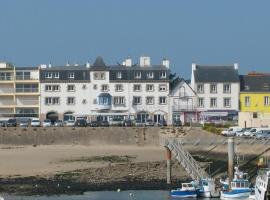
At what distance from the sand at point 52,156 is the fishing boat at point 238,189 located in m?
17.5

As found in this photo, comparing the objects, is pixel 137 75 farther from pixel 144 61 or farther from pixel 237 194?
pixel 237 194

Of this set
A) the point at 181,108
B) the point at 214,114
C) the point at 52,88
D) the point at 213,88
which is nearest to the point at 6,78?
the point at 52,88

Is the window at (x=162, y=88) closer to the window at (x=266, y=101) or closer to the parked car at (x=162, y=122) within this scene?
the parked car at (x=162, y=122)

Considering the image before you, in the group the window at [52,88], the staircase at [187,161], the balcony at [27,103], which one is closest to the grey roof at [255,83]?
the window at [52,88]

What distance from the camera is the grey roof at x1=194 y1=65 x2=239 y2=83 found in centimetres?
10719


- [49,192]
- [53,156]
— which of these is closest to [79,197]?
[49,192]

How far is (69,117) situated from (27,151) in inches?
1027

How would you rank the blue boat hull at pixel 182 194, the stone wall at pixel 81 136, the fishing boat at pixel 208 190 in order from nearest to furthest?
the blue boat hull at pixel 182 194 < the fishing boat at pixel 208 190 < the stone wall at pixel 81 136

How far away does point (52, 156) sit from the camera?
253ft

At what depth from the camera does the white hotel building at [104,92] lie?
107188 mm

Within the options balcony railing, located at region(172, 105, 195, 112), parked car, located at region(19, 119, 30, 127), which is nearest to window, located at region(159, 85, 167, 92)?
balcony railing, located at region(172, 105, 195, 112)

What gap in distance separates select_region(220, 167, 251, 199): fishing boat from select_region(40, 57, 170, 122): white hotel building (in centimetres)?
5558

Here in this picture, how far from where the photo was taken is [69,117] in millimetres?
108000

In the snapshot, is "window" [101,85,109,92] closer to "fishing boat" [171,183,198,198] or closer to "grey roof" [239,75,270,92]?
"grey roof" [239,75,270,92]
